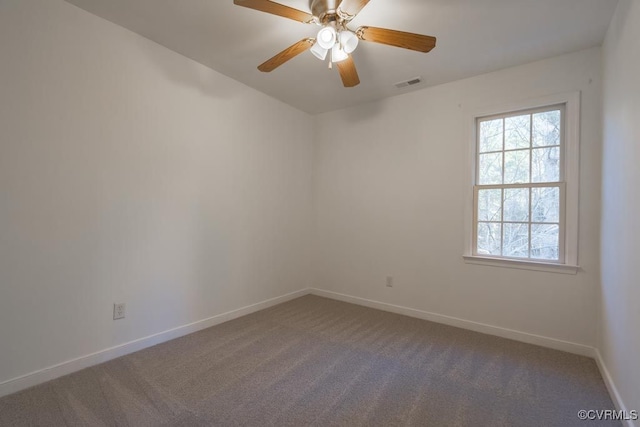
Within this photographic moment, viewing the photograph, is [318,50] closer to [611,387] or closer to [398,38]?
[398,38]

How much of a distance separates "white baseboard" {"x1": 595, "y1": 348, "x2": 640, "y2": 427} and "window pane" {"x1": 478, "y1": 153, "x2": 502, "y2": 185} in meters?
1.65

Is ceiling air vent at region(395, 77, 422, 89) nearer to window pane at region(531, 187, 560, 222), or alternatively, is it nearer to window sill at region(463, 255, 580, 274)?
window pane at region(531, 187, 560, 222)

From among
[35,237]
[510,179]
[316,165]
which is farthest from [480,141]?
[35,237]

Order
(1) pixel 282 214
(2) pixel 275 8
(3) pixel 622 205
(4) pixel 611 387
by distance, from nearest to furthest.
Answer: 1. (2) pixel 275 8
2. (3) pixel 622 205
3. (4) pixel 611 387
4. (1) pixel 282 214

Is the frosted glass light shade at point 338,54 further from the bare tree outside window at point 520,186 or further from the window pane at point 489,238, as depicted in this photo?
the window pane at point 489,238

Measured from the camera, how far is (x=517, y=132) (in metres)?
2.83

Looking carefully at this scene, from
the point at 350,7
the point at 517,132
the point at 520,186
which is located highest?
the point at 350,7

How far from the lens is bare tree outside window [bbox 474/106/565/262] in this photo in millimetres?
2635

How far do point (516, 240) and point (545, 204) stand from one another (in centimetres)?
41

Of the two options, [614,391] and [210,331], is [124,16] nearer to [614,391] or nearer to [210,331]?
[210,331]

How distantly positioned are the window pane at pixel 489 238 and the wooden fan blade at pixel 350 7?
2.35 m

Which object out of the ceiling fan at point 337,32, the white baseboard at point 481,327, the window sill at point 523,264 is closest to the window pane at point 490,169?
the window sill at point 523,264

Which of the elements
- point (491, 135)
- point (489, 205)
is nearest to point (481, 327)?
point (489, 205)

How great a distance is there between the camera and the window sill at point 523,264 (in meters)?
2.50
